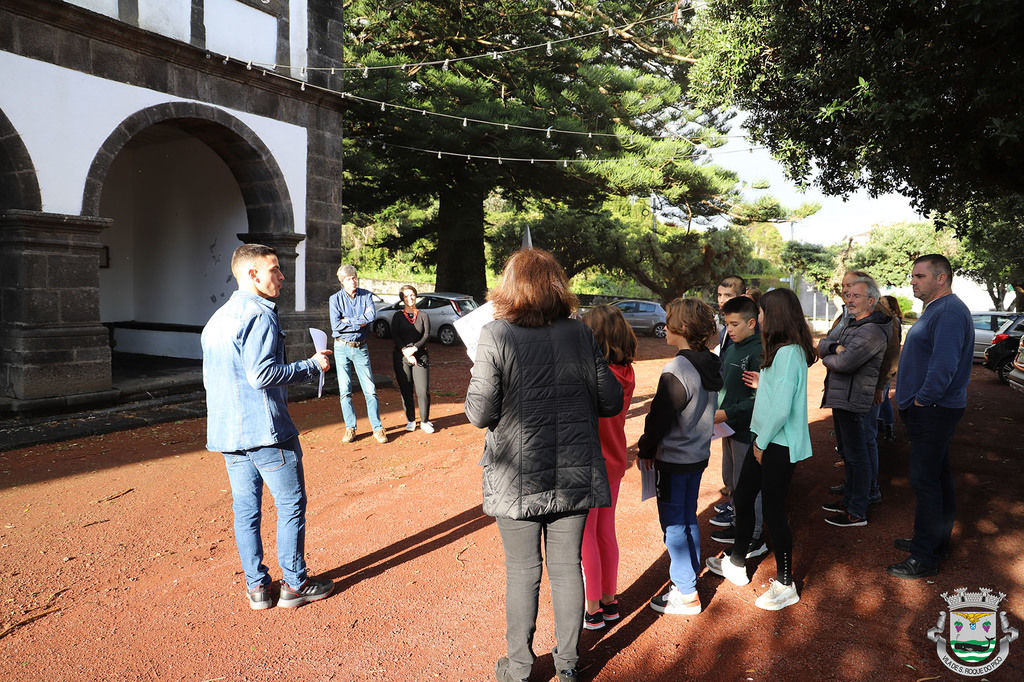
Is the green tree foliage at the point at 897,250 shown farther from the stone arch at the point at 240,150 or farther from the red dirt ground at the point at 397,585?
the red dirt ground at the point at 397,585

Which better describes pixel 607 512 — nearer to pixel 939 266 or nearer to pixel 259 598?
pixel 259 598

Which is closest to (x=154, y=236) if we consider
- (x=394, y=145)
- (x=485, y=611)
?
(x=394, y=145)

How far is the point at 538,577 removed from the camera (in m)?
2.69

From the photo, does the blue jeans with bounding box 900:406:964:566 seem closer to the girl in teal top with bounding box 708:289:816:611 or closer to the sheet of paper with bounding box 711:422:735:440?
the girl in teal top with bounding box 708:289:816:611

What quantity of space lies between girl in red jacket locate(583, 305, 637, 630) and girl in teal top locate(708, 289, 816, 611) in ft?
2.44

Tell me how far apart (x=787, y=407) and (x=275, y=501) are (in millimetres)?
2616

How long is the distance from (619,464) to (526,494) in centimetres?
90

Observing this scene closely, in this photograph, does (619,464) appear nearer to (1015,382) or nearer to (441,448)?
(441,448)

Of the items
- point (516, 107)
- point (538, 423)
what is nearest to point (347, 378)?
point (538, 423)

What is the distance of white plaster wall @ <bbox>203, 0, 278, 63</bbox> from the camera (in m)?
8.91

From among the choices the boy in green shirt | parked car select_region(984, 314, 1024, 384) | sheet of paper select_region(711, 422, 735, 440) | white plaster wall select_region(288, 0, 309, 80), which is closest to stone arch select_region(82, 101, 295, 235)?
white plaster wall select_region(288, 0, 309, 80)

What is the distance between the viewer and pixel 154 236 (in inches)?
493

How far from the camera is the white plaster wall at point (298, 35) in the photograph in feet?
32.6

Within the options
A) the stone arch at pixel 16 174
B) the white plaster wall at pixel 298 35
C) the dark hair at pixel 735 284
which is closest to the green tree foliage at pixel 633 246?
the white plaster wall at pixel 298 35
